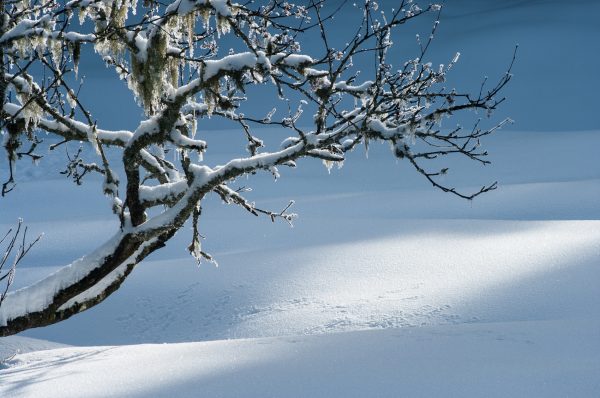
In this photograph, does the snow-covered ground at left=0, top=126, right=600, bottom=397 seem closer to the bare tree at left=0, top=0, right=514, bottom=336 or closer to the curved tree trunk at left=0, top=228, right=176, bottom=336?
the curved tree trunk at left=0, top=228, right=176, bottom=336

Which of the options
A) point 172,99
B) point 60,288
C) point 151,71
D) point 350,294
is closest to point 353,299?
point 350,294

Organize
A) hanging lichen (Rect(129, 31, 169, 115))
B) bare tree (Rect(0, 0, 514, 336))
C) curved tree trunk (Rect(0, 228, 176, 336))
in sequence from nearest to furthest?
bare tree (Rect(0, 0, 514, 336))
hanging lichen (Rect(129, 31, 169, 115))
curved tree trunk (Rect(0, 228, 176, 336))

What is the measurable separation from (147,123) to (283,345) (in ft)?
5.19

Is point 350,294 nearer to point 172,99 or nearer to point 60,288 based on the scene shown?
point 60,288

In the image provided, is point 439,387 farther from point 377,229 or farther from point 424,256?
point 377,229

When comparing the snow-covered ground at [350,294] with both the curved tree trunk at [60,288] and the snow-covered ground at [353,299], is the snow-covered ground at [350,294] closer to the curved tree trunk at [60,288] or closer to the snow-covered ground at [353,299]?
the snow-covered ground at [353,299]

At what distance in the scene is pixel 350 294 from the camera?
23.1ft

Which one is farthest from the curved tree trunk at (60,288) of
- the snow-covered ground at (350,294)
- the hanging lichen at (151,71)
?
the hanging lichen at (151,71)

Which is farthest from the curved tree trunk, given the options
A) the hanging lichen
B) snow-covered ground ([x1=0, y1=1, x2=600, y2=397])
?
the hanging lichen

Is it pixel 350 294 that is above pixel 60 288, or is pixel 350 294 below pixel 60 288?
below

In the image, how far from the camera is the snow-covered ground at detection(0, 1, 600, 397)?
3.43 meters

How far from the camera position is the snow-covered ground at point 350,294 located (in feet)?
11.3

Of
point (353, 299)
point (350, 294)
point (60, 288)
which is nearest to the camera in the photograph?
point (60, 288)

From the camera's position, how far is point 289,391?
10.5ft
